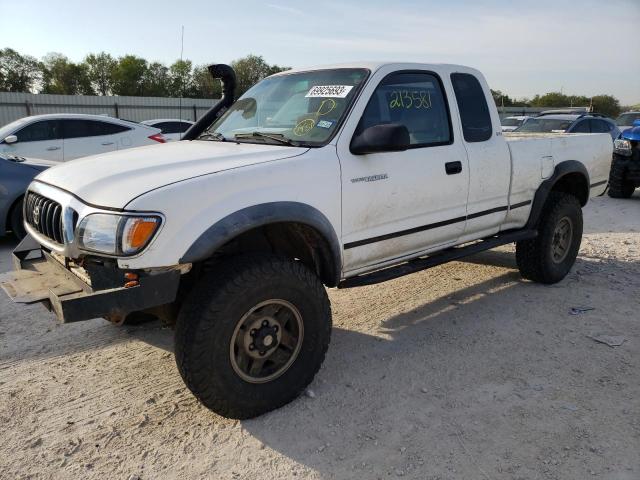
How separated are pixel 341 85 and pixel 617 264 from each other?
4.15m

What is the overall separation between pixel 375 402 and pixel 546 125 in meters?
12.2

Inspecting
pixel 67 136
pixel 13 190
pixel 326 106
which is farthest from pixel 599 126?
pixel 13 190

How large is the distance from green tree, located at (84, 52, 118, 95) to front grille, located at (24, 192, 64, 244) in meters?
51.1

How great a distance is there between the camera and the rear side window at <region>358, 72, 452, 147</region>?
3648mm

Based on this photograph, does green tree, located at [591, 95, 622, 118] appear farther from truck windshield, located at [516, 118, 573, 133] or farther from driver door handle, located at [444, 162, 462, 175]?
driver door handle, located at [444, 162, 462, 175]

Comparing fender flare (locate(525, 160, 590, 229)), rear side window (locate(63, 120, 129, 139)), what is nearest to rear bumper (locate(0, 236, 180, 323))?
fender flare (locate(525, 160, 590, 229))

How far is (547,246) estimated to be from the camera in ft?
16.8

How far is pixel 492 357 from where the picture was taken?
12.3 ft

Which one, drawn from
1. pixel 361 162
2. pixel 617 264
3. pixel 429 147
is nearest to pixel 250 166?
pixel 361 162

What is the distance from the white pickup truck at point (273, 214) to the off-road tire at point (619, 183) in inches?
284

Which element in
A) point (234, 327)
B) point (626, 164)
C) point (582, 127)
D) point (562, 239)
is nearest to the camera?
point (234, 327)

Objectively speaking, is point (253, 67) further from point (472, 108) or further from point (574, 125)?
point (472, 108)

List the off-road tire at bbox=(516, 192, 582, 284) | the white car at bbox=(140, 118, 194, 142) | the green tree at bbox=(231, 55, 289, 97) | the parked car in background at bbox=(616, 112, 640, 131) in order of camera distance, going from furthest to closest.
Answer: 1. the green tree at bbox=(231, 55, 289, 97)
2. the parked car in background at bbox=(616, 112, 640, 131)
3. the white car at bbox=(140, 118, 194, 142)
4. the off-road tire at bbox=(516, 192, 582, 284)

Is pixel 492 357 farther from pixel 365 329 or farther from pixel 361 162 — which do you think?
pixel 361 162
